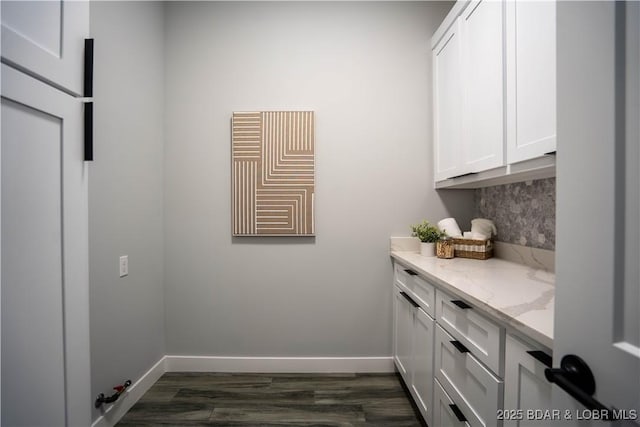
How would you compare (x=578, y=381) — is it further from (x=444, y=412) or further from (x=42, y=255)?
(x=42, y=255)

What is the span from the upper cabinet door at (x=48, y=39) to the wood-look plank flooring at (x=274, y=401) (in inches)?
70.5

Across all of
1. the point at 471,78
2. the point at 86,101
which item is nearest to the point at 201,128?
the point at 86,101

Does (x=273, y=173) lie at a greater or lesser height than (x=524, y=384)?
greater

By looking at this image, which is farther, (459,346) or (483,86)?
(483,86)

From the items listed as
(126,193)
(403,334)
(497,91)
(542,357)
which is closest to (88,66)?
(126,193)

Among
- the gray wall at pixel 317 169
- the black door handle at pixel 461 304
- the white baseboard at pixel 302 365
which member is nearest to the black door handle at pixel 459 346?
the black door handle at pixel 461 304

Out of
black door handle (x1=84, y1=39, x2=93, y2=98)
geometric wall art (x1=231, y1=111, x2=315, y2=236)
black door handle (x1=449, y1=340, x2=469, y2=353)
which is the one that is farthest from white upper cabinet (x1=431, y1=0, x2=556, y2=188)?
black door handle (x1=84, y1=39, x2=93, y2=98)

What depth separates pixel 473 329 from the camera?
1056 millimetres

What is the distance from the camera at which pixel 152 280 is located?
2.01 m

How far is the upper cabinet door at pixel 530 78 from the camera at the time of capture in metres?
1.06

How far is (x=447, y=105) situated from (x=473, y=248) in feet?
3.13

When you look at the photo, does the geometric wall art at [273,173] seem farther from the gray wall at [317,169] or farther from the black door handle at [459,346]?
the black door handle at [459,346]

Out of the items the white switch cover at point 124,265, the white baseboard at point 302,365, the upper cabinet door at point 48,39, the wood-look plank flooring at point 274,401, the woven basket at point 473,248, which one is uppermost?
the upper cabinet door at point 48,39

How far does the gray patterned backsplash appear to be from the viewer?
1494 mm
